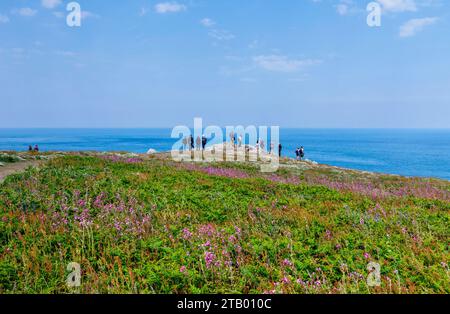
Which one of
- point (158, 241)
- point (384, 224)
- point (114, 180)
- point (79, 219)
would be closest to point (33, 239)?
point (79, 219)

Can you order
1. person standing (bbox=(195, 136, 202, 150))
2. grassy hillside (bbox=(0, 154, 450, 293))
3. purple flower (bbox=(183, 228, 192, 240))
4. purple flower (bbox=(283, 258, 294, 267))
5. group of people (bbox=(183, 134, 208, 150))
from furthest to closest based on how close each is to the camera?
group of people (bbox=(183, 134, 208, 150)) → person standing (bbox=(195, 136, 202, 150)) → purple flower (bbox=(183, 228, 192, 240)) → purple flower (bbox=(283, 258, 294, 267)) → grassy hillside (bbox=(0, 154, 450, 293))

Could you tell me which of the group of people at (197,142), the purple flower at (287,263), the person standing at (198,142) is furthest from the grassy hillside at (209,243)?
the group of people at (197,142)

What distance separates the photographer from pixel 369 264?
21.5 feet

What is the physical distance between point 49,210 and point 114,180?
16.2 ft

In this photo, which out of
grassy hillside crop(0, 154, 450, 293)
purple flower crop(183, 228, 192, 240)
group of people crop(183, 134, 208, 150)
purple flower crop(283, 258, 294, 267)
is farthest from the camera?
group of people crop(183, 134, 208, 150)

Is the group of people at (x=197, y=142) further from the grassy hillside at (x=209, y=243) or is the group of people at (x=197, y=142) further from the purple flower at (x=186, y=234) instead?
the purple flower at (x=186, y=234)

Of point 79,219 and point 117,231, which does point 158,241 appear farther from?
point 79,219

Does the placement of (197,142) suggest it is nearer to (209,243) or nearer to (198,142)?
(198,142)

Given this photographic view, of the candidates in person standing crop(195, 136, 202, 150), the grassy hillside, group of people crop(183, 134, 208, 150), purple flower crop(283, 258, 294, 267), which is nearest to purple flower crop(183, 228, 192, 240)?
the grassy hillside

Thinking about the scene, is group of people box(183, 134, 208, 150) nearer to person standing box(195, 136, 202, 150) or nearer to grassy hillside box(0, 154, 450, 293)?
person standing box(195, 136, 202, 150)

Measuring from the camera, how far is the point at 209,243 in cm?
754

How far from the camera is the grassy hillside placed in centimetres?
611

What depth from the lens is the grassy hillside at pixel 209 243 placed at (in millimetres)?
6109
